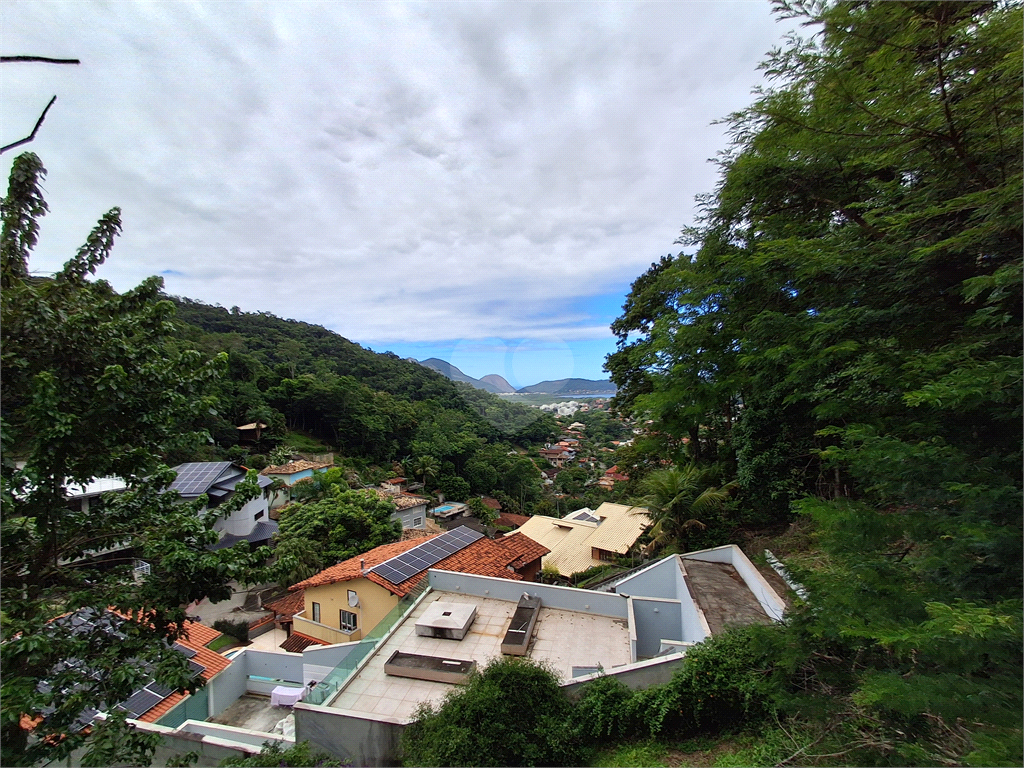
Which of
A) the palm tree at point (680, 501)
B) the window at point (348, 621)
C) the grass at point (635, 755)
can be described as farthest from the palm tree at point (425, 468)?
the grass at point (635, 755)

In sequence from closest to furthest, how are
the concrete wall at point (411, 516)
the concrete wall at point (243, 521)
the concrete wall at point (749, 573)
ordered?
the concrete wall at point (749, 573)
the concrete wall at point (243, 521)
the concrete wall at point (411, 516)

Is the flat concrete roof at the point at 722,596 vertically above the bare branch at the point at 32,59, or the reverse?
the bare branch at the point at 32,59

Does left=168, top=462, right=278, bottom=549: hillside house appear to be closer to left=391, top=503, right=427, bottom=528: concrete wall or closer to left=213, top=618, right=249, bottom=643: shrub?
left=213, top=618, right=249, bottom=643: shrub

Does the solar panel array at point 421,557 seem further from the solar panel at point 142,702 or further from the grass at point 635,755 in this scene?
the grass at point 635,755

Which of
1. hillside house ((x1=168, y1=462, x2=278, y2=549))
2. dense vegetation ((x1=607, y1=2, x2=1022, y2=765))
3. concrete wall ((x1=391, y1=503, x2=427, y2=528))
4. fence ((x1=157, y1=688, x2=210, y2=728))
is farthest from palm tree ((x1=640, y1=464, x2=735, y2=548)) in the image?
concrete wall ((x1=391, y1=503, x2=427, y2=528))

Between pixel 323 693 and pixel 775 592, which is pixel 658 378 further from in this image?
pixel 323 693

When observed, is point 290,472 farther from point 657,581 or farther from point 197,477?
point 657,581
